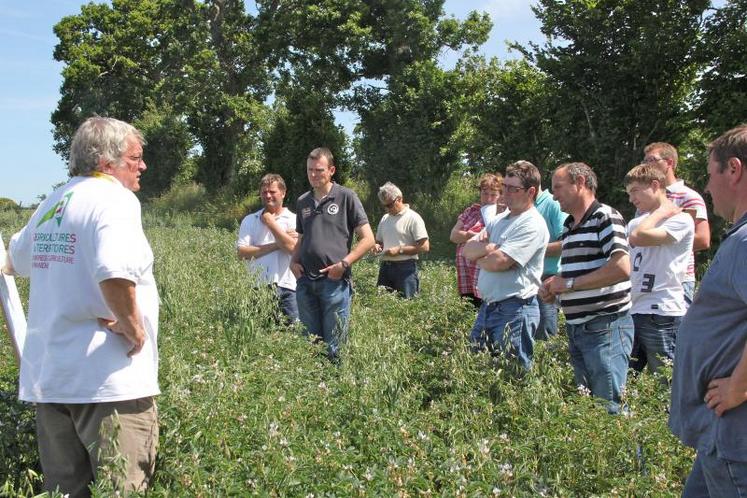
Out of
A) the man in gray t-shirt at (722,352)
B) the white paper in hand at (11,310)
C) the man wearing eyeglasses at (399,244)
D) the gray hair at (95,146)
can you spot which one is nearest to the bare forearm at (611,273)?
the man in gray t-shirt at (722,352)

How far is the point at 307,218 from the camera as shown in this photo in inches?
230

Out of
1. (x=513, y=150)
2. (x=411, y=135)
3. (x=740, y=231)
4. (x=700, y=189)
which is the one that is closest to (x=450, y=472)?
(x=740, y=231)

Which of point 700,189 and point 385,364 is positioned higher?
point 700,189

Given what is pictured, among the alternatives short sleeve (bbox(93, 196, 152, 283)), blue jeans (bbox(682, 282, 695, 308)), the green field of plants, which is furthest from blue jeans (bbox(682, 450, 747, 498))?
blue jeans (bbox(682, 282, 695, 308))

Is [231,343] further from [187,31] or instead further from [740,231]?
[187,31]

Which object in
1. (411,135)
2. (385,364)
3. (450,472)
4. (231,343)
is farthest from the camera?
(411,135)

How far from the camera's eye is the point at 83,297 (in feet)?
9.28

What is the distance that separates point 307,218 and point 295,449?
2820mm

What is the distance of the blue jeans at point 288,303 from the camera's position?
6422mm

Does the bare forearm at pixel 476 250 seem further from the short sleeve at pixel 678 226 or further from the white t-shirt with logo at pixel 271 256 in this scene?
the white t-shirt with logo at pixel 271 256

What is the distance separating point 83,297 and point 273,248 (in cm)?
361

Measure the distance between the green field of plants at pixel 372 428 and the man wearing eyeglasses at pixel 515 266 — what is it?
256mm

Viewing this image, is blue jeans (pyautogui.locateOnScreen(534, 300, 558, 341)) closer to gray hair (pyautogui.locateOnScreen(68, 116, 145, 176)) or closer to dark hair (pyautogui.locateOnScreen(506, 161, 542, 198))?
dark hair (pyautogui.locateOnScreen(506, 161, 542, 198))

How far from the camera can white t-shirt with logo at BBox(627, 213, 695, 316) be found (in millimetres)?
4809
